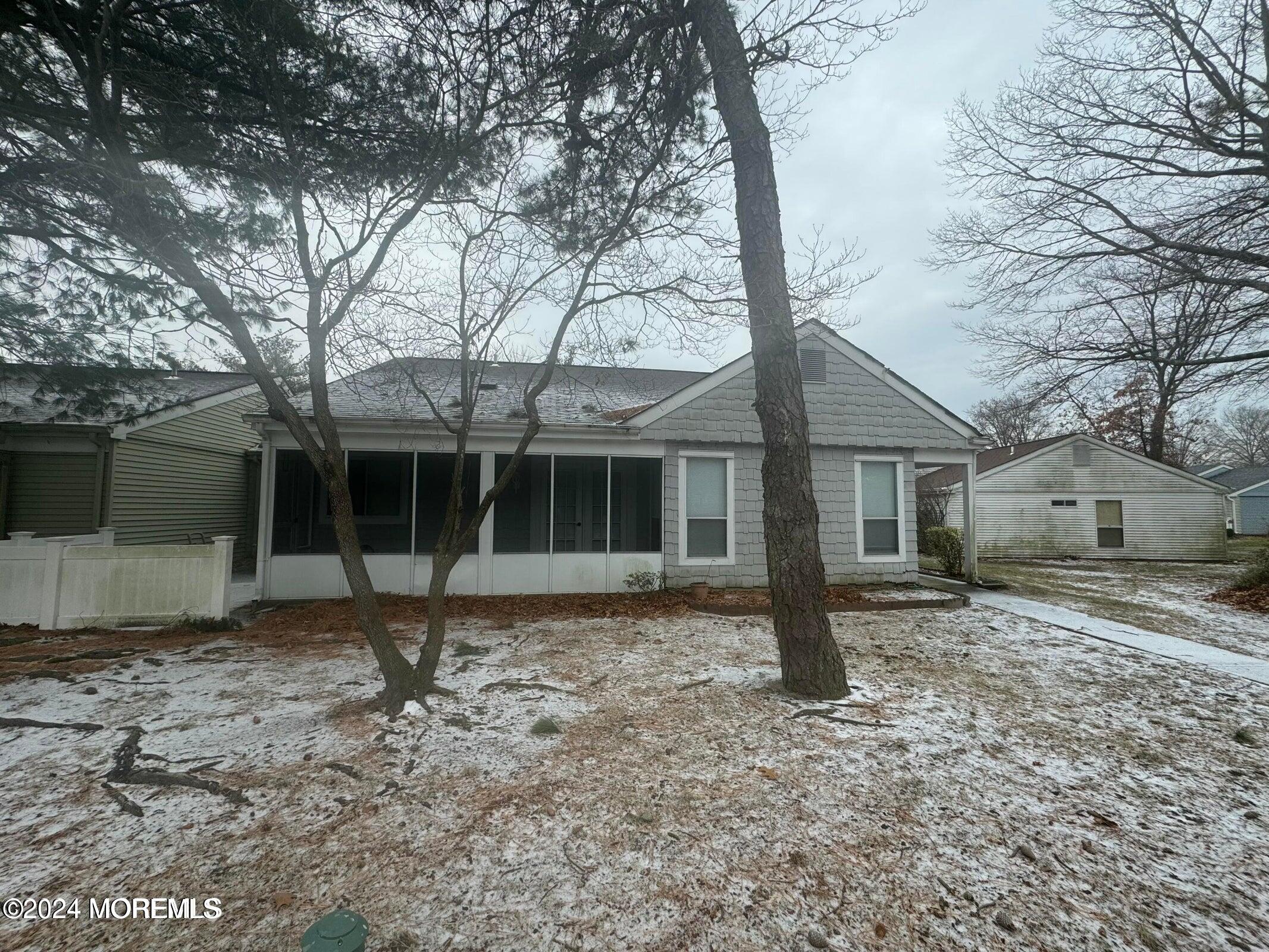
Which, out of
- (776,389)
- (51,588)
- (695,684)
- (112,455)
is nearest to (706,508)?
(695,684)

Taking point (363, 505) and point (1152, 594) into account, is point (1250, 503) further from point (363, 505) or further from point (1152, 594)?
point (363, 505)

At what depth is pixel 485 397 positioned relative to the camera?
9.58m

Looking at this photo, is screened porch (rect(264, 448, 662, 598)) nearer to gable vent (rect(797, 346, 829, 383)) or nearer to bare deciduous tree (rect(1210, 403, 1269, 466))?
gable vent (rect(797, 346, 829, 383))

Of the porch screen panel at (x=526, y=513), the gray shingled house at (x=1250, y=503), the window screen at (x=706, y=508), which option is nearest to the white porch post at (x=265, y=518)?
the porch screen panel at (x=526, y=513)

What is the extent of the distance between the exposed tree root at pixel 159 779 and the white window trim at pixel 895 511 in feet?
29.1

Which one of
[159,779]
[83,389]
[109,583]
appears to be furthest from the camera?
[83,389]

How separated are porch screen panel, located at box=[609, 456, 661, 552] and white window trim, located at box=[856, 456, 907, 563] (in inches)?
139

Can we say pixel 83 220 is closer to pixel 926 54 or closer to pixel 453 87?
pixel 453 87

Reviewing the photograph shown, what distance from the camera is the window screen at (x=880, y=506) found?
31.1ft

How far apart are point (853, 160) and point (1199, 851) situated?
20.5ft

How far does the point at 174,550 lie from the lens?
615cm

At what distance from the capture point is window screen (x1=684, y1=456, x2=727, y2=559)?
880 centimetres

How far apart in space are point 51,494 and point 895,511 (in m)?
15.3

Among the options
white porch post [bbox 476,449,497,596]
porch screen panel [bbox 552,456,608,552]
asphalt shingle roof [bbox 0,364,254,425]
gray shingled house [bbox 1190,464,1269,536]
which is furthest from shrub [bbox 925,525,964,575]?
gray shingled house [bbox 1190,464,1269,536]
